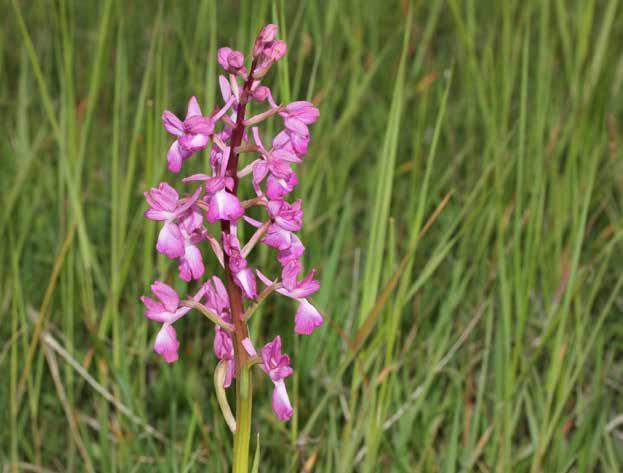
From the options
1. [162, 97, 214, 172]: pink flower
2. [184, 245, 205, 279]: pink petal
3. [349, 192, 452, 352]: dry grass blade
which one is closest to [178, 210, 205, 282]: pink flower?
[184, 245, 205, 279]: pink petal

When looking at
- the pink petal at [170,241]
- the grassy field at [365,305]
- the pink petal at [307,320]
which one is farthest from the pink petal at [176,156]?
the grassy field at [365,305]

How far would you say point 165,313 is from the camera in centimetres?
150

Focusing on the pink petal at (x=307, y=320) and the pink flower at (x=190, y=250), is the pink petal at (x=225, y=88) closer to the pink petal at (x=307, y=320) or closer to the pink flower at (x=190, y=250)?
the pink flower at (x=190, y=250)

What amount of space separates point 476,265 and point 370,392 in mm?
653

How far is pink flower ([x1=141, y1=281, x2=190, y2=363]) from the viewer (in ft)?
4.86

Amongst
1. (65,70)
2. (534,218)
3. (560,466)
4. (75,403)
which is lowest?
(75,403)

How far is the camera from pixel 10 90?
4414 mm

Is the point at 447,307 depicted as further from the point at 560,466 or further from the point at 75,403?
the point at 75,403

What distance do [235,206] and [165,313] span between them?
10.0 inches

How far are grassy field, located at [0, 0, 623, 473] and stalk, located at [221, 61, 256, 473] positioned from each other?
41 cm

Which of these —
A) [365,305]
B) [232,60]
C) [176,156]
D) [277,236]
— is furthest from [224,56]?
[365,305]

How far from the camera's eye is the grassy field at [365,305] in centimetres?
223

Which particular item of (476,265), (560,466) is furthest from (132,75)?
(560,466)

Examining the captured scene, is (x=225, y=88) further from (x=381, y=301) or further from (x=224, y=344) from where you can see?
(x=381, y=301)
